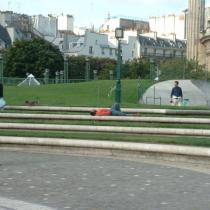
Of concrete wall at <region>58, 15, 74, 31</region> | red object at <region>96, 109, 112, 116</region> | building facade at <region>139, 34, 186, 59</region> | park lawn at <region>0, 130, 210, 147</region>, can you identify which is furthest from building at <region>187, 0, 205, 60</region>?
park lawn at <region>0, 130, 210, 147</region>

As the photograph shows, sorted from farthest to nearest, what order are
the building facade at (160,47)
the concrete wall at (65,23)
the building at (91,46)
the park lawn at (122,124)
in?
the concrete wall at (65,23)
the building facade at (160,47)
the building at (91,46)
the park lawn at (122,124)

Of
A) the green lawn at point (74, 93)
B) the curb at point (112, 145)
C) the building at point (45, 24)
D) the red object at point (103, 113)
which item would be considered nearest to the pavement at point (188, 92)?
the green lawn at point (74, 93)

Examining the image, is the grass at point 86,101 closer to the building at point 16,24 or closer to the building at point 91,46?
the building at point 16,24

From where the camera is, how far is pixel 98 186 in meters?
10.6

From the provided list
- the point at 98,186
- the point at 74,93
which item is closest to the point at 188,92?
the point at 74,93

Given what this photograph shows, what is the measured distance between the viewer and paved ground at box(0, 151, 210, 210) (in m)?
8.91

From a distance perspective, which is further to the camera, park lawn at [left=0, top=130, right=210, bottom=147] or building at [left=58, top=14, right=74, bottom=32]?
building at [left=58, top=14, right=74, bottom=32]

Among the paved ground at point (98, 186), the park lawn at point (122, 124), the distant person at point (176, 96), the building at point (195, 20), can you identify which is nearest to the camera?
the paved ground at point (98, 186)

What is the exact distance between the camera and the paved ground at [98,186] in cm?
891

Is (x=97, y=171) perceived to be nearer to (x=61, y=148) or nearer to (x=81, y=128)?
(x=61, y=148)

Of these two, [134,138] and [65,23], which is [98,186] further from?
[65,23]

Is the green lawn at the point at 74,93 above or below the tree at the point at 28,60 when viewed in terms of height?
below

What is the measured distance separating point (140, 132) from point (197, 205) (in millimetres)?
9803

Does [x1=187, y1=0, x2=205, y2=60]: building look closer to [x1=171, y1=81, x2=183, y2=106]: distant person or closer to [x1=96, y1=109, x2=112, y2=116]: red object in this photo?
[x1=171, y1=81, x2=183, y2=106]: distant person
